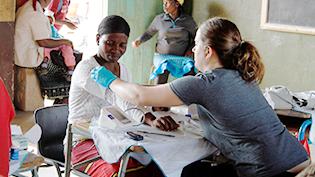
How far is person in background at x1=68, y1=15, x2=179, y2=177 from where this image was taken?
2.68 meters

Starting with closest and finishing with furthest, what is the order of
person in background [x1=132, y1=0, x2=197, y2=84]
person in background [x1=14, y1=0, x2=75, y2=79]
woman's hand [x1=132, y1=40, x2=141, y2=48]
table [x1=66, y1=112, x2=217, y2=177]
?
table [x1=66, y1=112, x2=217, y2=177] < person in background [x1=14, y1=0, x2=75, y2=79] < person in background [x1=132, y1=0, x2=197, y2=84] < woman's hand [x1=132, y1=40, x2=141, y2=48]

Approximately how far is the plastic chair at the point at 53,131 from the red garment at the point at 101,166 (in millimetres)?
252

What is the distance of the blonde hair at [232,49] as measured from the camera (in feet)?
8.13

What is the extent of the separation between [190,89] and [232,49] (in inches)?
11.6

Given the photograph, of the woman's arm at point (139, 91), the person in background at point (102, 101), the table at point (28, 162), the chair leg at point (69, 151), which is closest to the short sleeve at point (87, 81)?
the person in background at point (102, 101)

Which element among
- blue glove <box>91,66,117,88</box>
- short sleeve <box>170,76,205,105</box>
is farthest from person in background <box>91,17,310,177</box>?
blue glove <box>91,66,117,88</box>

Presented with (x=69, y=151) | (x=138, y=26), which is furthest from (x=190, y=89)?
(x=138, y=26)

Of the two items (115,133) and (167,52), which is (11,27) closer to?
(167,52)

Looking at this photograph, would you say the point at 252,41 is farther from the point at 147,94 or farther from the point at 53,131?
the point at 147,94

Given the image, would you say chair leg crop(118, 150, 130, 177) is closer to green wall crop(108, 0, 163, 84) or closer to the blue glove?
the blue glove

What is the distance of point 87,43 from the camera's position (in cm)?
Answer: 646

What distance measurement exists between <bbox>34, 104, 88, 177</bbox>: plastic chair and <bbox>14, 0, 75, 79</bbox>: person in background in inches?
90.0

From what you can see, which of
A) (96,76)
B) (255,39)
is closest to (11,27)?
(255,39)

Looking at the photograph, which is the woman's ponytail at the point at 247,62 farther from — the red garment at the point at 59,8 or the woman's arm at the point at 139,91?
the red garment at the point at 59,8
